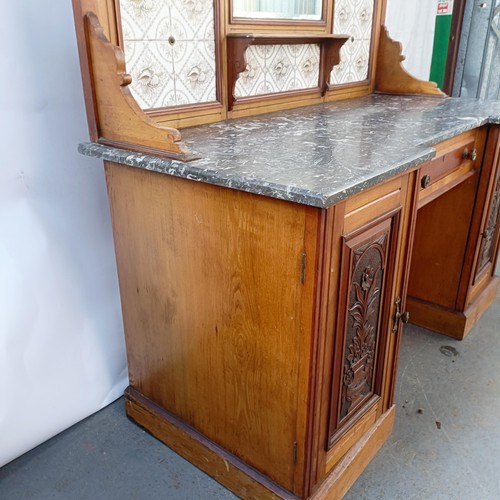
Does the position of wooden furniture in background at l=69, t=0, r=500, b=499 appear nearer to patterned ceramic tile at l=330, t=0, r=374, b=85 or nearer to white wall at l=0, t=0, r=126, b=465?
white wall at l=0, t=0, r=126, b=465

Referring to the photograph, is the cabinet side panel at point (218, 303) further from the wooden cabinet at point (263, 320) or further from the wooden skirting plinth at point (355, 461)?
the wooden skirting plinth at point (355, 461)

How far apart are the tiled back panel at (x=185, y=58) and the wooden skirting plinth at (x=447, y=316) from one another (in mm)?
1130

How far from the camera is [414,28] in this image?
2.82 meters

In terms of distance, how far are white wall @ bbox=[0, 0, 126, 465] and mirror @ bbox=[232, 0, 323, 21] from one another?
53 centimetres

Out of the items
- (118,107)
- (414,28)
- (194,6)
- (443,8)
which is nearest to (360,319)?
(118,107)

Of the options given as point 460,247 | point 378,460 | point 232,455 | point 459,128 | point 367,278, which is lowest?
point 378,460

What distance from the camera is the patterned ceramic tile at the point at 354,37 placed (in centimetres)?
204

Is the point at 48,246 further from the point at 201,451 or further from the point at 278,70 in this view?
the point at 278,70

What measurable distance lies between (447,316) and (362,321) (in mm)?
1118

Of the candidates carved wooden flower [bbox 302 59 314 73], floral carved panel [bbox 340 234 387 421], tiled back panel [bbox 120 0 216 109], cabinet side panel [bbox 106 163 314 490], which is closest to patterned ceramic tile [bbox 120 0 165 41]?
tiled back panel [bbox 120 0 216 109]

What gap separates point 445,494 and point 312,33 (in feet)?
5.27

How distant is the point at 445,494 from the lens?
147 cm

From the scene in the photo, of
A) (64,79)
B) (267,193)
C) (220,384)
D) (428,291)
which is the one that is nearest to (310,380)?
(220,384)

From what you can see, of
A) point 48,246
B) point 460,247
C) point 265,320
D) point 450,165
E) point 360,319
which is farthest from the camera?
point 460,247
